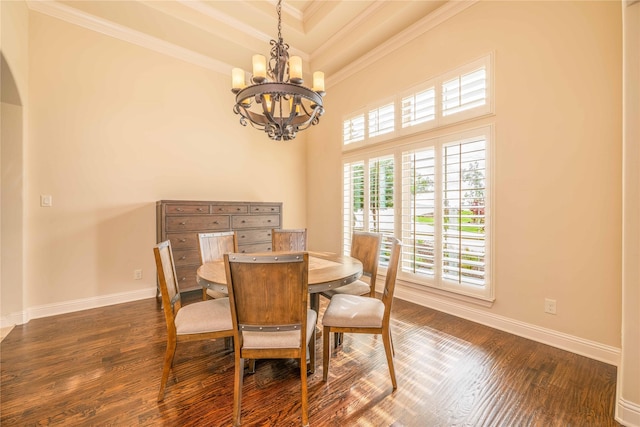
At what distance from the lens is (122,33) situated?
3355 mm

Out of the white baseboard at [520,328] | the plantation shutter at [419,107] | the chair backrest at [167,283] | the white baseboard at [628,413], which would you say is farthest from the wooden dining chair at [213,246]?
the white baseboard at [628,413]

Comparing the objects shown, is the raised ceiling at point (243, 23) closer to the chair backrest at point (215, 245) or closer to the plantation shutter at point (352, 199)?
the plantation shutter at point (352, 199)

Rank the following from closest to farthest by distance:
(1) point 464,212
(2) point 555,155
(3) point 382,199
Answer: (2) point 555,155 < (1) point 464,212 < (3) point 382,199

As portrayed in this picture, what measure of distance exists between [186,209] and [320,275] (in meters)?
2.33

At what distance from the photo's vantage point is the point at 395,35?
11.3 feet

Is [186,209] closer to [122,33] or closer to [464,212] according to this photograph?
[122,33]

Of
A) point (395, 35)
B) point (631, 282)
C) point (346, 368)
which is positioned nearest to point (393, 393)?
point (346, 368)

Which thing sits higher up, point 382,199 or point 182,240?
point 382,199

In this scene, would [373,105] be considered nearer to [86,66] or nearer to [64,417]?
[86,66]

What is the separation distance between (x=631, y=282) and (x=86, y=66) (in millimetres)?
5333

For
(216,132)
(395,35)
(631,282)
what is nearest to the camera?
(631,282)

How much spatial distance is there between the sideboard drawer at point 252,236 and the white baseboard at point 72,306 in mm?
1311

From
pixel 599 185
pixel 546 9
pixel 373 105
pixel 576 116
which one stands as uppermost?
pixel 546 9

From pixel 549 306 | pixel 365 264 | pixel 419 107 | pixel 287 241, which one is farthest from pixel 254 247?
pixel 549 306
